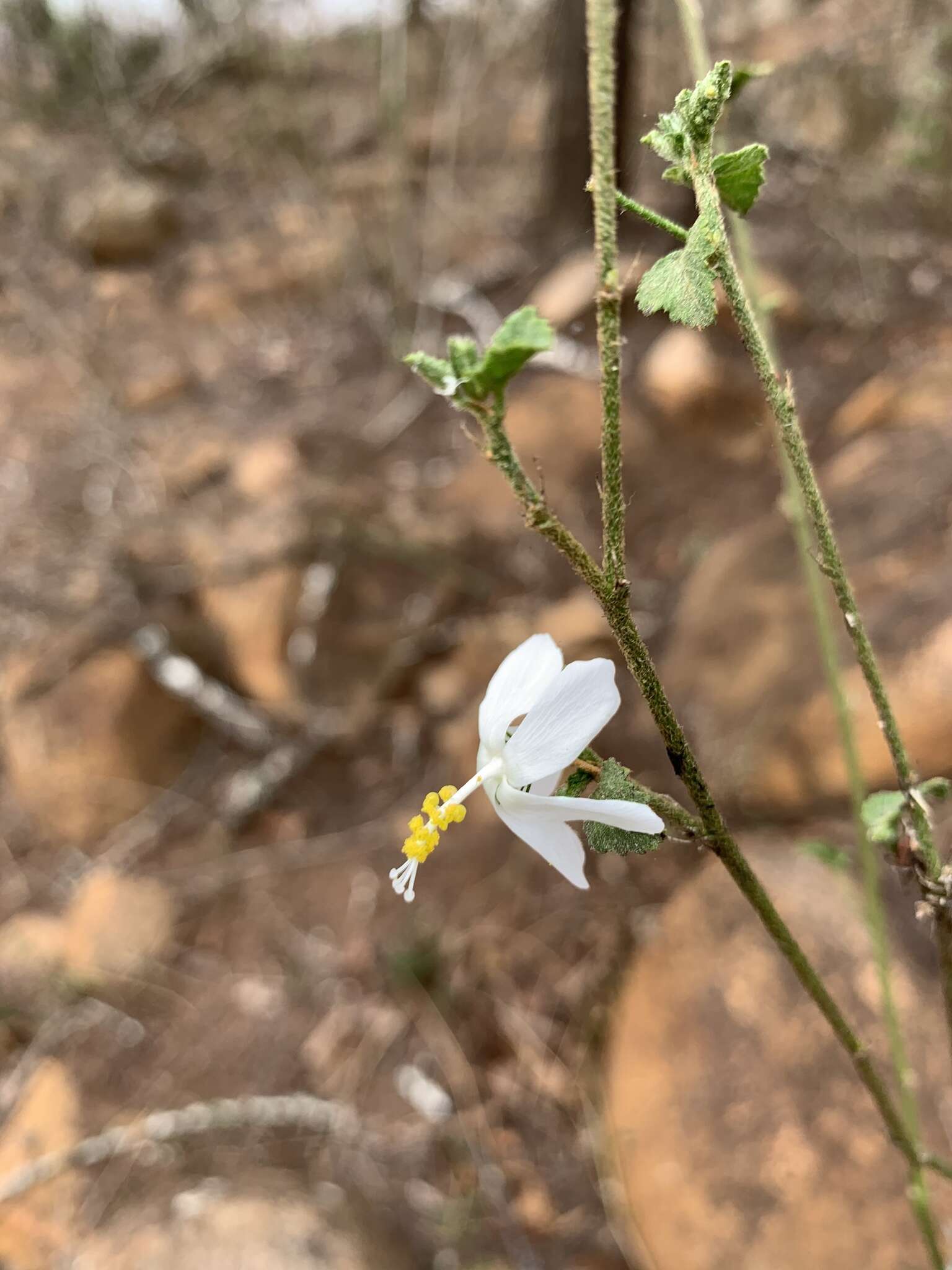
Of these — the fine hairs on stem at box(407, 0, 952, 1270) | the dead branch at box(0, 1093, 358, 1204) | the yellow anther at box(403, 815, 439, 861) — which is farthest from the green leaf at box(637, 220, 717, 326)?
the dead branch at box(0, 1093, 358, 1204)

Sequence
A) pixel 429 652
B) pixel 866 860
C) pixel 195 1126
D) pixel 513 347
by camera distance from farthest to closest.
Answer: pixel 429 652
pixel 195 1126
pixel 866 860
pixel 513 347

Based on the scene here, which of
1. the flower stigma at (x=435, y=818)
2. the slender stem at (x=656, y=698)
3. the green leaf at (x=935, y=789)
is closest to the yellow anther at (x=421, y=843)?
the flower stigma at (x=435, y=818)

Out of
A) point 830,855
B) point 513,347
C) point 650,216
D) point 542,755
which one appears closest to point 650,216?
point 650,216

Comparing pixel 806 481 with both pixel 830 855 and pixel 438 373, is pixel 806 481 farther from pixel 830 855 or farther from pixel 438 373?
pixel 830 855

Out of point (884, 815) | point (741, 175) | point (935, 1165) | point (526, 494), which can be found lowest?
point (935, 1165)

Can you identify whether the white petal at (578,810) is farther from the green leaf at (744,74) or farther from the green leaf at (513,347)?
the green leaf at (744,74)

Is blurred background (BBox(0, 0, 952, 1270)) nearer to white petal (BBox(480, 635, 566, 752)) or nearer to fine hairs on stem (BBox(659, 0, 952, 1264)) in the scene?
fine hairs on stem (BBox(659, 0, 952, 1264))

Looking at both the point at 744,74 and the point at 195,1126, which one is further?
the point at 195,1126
